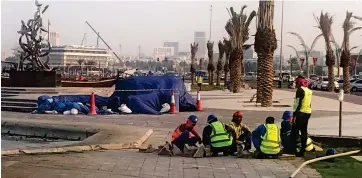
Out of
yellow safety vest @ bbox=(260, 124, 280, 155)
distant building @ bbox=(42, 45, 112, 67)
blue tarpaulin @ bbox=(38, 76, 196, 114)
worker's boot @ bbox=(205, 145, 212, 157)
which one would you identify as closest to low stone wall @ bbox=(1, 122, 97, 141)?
worker's boot @ bbox=(205, 145, 212, 157)

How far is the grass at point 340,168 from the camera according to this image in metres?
8.30

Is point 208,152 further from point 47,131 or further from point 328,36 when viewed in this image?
point 328,36

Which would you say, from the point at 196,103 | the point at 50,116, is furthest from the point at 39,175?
the point at 196,103

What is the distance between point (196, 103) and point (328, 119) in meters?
5.75

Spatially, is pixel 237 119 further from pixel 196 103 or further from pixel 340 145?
pixel 196 103

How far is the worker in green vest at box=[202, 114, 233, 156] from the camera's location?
10031 mm

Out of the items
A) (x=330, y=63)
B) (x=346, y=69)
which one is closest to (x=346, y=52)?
(x=346, y=69)

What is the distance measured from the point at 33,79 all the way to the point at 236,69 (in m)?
16.7

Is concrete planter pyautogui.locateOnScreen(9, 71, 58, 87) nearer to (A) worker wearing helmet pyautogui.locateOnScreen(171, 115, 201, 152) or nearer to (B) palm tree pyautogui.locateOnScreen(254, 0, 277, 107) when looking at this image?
(B) palm tree pyautogui.locateOnScreen(254, 0, 277, 107)

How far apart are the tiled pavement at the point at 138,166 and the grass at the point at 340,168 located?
0.21 metres

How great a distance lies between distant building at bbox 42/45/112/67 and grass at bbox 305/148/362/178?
427 feet

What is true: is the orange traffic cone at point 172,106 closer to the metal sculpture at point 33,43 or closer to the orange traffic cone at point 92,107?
the orange traffic cone at point 92,107

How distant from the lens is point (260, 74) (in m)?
24.9

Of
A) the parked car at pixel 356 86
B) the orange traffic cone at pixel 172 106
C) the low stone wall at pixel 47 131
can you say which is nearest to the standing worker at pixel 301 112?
the low stone wall at pixel 47 131
